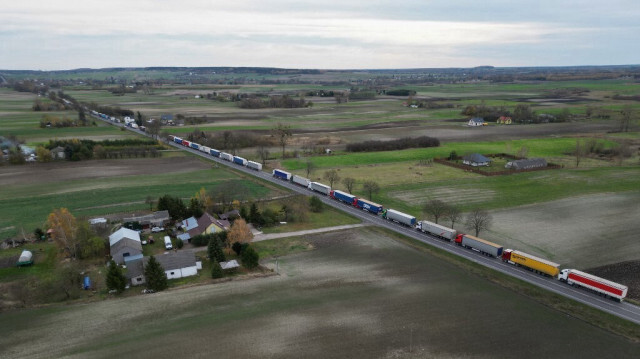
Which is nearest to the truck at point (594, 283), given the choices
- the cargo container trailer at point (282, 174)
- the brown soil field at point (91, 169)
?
the cargo container trailer at point (282, 174)

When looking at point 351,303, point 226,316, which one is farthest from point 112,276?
point 351,303

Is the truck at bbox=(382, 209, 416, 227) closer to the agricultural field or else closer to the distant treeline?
the agricultural field

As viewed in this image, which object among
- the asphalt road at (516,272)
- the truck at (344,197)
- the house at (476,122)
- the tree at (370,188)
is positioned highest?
the house at (476,122)

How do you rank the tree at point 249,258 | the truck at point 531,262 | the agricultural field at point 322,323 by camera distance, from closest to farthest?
the agricultural field at point 322,323
the truck at point 531,262
the tree at point 249,258

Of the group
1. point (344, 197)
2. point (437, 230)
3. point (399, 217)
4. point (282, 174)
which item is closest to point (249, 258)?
point (399, 217)

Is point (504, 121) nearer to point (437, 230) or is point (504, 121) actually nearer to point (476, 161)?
point (476, 161)

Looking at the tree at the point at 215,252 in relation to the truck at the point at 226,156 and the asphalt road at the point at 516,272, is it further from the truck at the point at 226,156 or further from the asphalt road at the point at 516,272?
the truck at the point at 226,156
